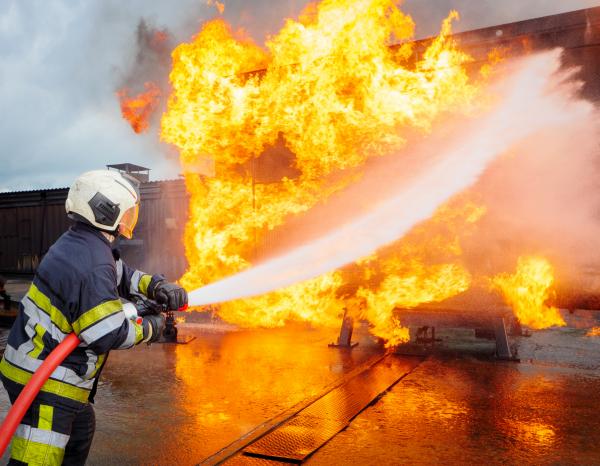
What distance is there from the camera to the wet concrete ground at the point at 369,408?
3750 millimetres

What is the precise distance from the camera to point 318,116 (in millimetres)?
7617

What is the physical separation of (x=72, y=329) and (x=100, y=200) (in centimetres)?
72

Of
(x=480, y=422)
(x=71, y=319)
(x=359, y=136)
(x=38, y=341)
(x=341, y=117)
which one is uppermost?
(x=341, y=117)

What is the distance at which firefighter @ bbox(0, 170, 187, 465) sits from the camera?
7.84ft

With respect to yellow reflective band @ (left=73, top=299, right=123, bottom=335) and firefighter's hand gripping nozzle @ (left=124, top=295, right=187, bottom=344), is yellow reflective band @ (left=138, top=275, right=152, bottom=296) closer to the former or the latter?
firefighter's hand gripping nozzle @ (left=124, top=295, right=187, bottom=344)

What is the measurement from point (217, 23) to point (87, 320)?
7.51m

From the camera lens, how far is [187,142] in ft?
27.3

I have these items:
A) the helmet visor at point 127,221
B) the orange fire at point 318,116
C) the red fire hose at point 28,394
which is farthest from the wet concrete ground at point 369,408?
the helmet visor at point 127,221

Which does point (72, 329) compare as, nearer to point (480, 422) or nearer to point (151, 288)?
point (151, 288)

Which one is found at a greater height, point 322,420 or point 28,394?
point 28,394

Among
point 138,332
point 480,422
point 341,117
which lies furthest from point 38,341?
point 341,117

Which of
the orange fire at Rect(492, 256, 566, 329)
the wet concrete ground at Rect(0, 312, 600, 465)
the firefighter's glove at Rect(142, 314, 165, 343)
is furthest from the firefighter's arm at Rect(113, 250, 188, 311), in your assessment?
the orange fire at Rect(492, 256, 566, 329)

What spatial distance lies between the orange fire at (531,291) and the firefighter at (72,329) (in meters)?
5.56

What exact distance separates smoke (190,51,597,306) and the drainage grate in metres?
1.95
